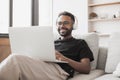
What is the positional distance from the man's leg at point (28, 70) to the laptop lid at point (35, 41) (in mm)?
85

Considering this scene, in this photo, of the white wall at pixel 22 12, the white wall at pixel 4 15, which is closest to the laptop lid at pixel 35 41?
the white wall at pixel 4 15

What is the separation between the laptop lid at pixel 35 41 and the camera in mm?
1461

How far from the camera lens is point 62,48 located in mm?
1937

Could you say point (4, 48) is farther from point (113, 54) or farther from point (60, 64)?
point (113, 54)

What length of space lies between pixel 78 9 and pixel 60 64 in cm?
268

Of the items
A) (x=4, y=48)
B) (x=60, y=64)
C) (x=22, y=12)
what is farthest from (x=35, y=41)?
(x=22, y=12)

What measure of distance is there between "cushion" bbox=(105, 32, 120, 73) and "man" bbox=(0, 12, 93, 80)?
16 cm

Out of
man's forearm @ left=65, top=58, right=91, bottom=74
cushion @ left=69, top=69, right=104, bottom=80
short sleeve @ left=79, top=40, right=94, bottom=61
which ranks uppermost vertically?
short sleeve @ left=79, top=40, right=94, bottom=61

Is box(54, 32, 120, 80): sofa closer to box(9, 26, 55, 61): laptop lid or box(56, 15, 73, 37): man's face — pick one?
box(56, 15, 73, 37): man's face

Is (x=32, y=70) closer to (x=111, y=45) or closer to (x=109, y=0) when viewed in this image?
(x=111, y=45)

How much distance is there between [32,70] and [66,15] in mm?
806

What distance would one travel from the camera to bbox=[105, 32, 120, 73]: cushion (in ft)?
5.69

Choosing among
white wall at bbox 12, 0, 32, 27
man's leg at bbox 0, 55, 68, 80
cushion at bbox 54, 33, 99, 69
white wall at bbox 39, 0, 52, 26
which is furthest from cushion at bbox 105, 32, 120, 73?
white wall at bbox 39, 0, 52, 26

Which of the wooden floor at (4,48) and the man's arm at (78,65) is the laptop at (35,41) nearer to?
the man's arm at (78,65)
